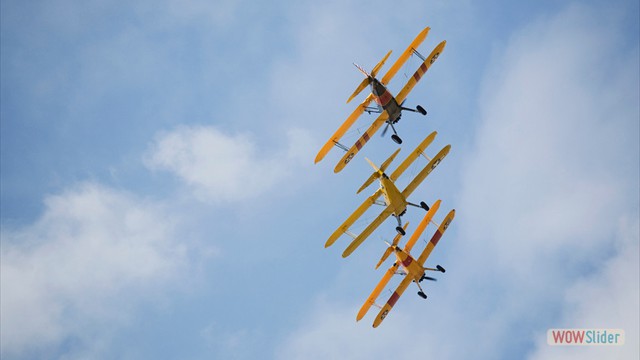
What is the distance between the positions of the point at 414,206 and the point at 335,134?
7.82m

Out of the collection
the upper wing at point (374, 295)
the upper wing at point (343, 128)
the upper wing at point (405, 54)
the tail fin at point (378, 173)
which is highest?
the upper wing at point (405, 54)

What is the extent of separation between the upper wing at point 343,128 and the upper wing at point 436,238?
12.0m

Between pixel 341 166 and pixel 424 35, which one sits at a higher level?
pixel 424 35

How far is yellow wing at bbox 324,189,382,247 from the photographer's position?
42125 mm

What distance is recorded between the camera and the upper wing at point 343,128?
4169cm

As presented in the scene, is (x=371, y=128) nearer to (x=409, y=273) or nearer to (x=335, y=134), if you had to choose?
(x=335, y=134)

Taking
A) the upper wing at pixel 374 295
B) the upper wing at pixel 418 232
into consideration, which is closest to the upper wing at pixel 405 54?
the upper wing at pixel 418 232

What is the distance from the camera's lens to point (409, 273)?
154ft

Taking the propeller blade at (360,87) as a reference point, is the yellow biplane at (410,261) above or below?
below

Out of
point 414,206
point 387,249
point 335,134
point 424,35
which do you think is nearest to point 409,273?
point 387,249

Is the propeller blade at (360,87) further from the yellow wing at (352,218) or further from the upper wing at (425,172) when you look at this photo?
the upper wing at (425,172)

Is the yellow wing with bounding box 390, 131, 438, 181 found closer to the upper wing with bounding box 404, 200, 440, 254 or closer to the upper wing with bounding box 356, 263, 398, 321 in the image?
the upper wing with bounding box 404, 200, 440, 254

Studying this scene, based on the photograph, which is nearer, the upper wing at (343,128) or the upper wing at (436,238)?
the upper wing at (343,128)

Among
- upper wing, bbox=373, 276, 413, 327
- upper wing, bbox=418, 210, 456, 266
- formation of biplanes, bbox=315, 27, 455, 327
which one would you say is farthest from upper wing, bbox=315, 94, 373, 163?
upper wing, bbox=373, 276, 413, 327
